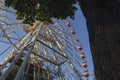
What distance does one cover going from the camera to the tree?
804cm

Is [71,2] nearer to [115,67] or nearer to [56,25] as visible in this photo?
[115,67]

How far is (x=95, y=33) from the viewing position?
608 centimetres

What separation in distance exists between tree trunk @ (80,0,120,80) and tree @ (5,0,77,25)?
1394 millimetres

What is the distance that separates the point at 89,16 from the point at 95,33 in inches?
22.2

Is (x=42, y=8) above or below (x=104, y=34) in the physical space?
above

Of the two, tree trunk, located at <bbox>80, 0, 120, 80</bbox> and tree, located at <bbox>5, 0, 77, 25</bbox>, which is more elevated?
tree, located at <bbox>5, 0, 77, 25</bbox>

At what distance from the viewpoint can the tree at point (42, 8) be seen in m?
8.04

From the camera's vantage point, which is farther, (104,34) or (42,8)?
(42,8)

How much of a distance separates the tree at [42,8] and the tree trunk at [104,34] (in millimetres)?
1394

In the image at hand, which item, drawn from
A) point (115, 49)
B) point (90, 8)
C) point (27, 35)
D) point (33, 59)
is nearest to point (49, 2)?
point (90, 8)

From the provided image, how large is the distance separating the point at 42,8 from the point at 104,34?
3453mm

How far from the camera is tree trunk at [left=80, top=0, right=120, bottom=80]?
5.50 m

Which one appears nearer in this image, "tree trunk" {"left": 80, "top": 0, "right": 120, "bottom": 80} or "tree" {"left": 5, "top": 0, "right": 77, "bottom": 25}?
"tree trunk" {"left": 80, "top": 0, "right": 120, "bottom": 80}

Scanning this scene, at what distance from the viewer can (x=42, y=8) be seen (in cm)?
886
